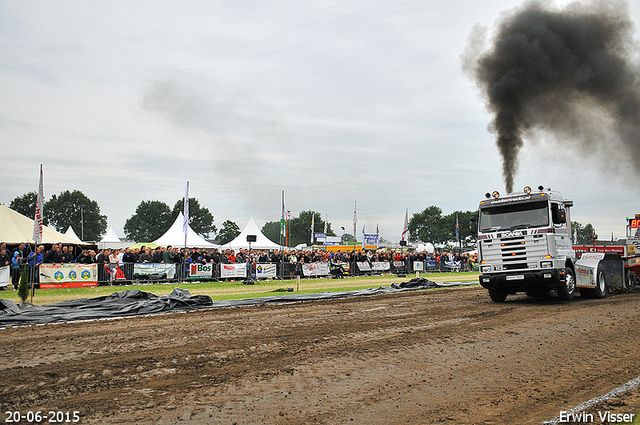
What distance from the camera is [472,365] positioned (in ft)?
24.5

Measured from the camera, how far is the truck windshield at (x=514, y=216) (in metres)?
15.0

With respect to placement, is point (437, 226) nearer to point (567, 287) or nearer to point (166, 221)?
point (166, 221)

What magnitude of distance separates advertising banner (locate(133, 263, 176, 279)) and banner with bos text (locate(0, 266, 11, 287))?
5.08 m

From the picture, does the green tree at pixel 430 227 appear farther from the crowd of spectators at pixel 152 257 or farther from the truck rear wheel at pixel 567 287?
the truck rear wheel at pixel 567 287

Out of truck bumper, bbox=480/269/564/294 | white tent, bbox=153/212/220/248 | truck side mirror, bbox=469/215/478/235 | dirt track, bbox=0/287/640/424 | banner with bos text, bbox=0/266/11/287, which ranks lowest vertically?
dirt track, bbox=0/287/640/424

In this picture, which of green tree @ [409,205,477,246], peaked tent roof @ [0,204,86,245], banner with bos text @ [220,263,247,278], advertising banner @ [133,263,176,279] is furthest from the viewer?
green tree @ [409,205,477,246]

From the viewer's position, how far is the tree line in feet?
441

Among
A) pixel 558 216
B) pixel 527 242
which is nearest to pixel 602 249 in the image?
pixel 558 216

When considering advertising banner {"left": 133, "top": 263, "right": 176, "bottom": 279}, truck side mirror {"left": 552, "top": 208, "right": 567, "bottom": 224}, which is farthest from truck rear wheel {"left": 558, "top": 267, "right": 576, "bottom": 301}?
advertising banner {"left": 133, "top": 263, "right": 176, "bottom": 279}

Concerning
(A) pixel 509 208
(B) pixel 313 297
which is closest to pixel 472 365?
(A) pixel 509 208

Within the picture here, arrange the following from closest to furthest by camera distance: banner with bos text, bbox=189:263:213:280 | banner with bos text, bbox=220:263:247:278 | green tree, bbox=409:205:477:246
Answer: banner with bos text, bbox=189:263:213:280, banner with bos text, bbox=220:263:247:278, green tree, bbox=409:205:477:246

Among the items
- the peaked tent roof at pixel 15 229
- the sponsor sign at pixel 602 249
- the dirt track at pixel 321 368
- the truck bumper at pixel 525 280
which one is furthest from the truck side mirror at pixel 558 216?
the peaked tent roof at pixel 15 229

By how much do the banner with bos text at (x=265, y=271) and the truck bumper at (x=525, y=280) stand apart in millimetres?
14913

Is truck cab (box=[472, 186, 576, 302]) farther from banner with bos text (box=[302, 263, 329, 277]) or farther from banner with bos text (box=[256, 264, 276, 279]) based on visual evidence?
banner with bos text (box=[302, 263, 329, 277])
